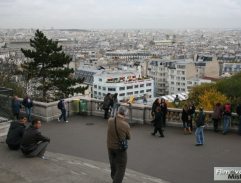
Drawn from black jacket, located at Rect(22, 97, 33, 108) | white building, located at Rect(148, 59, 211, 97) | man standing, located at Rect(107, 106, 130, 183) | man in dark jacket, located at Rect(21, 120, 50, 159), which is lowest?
white building, located at Rect(148, 59, 211, 97)

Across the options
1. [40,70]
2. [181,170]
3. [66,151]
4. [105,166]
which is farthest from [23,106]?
[40,70]

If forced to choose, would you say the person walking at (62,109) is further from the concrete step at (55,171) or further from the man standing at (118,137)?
the man standing at (118,137)

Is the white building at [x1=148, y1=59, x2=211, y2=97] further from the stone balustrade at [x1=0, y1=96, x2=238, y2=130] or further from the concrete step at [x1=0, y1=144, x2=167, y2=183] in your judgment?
the concrete step at [x1=0, y1=144, x2=167, y2=183]

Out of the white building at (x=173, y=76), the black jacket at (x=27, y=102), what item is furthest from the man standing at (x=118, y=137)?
the white building at (x=173, y=76)

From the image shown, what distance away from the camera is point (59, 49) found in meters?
37.4

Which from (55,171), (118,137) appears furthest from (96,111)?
(118,137)

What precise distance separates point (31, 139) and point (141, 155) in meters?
3.07

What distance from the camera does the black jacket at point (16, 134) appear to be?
10914mm

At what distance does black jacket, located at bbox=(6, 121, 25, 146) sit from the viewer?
1091 centimetres

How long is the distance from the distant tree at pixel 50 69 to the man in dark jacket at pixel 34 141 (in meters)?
24.3

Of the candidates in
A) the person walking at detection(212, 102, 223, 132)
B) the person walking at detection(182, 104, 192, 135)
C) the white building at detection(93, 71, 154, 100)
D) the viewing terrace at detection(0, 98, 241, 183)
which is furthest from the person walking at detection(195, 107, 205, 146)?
the white building at detection(93, 71, 154, 100)

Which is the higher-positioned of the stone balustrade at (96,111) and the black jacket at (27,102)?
the black jacket at (27,102)

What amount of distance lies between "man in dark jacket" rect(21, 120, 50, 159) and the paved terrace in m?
0.25

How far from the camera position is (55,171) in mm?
9312
